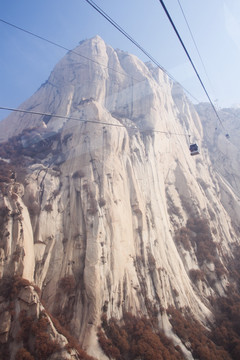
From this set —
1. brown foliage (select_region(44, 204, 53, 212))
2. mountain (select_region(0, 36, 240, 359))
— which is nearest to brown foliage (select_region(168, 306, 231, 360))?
mountain (select_region(0, 36, 240, 359))

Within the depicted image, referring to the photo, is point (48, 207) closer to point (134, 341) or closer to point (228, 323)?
point (134, 341)

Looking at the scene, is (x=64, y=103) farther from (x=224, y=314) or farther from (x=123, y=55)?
(x=224, y=314)

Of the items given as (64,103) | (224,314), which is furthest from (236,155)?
(64,103)

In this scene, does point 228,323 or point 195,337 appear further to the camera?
point 228,323

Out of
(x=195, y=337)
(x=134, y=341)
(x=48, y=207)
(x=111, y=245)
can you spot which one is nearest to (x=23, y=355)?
(x=134, y=341)

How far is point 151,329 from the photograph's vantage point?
550 inches

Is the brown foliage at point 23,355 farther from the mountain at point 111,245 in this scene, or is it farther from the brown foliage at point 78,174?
the brown foliage at point 78,174

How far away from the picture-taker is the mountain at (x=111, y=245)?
1245 cm

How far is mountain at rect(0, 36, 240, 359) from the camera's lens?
12.4 meters

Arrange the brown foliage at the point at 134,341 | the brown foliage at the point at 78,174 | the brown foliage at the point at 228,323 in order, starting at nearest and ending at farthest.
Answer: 1. the brown foliage at the point at 134,341
2. the brown foliage at the point at 228,323
3. the brown foliage at the point at 78,174

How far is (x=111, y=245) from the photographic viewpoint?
1716cm

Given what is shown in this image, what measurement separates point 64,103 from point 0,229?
35.6 metres

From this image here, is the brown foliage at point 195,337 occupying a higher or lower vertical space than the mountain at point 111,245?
lower

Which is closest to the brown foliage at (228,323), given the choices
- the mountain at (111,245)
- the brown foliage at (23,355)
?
the mountain at (111,245)
